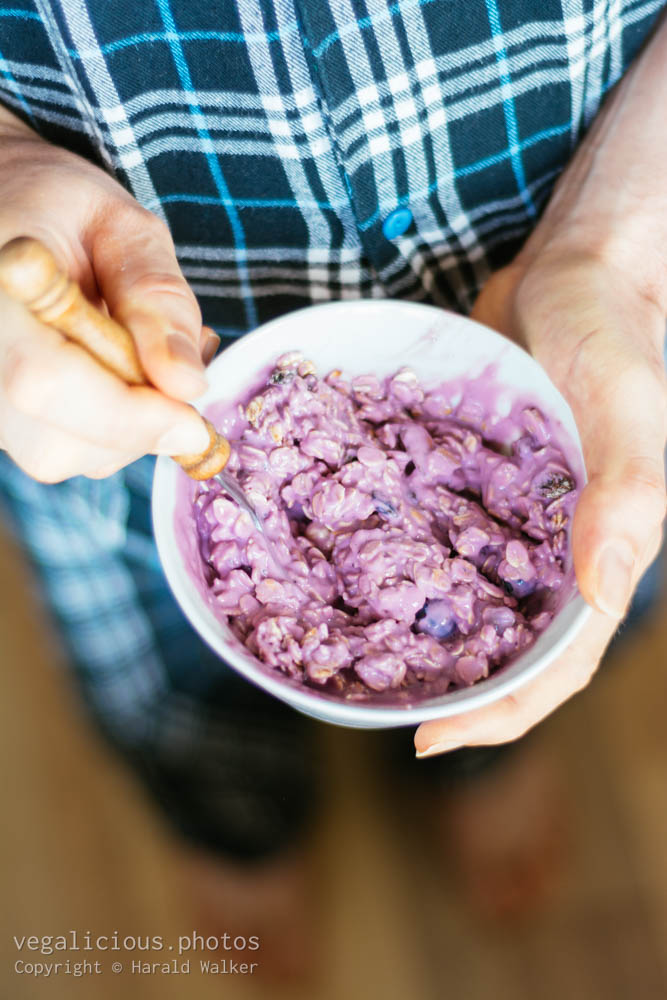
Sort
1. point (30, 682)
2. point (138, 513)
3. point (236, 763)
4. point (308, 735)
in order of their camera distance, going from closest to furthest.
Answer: point (138, 513)
point (236, 763)
point (308, 735)
point (30, 682)

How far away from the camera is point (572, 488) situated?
0.64 meters

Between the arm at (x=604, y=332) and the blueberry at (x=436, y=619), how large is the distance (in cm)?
9

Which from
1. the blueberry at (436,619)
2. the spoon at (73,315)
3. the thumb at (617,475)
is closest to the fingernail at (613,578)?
the thumb at (617,475)

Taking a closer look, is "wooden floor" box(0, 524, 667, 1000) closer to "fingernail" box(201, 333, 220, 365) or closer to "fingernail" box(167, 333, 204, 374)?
"fingernail" box(201, 333, 220, 365)

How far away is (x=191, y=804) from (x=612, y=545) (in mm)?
771

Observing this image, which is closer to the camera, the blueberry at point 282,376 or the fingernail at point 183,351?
the fingernail at point 183,351

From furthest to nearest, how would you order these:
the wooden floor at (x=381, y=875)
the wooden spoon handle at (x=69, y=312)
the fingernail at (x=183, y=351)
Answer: the wooden floor at (x=381, y=875), the fingernail at (x=183, y=351), the wooden spoon handle at (x=69, y=312)

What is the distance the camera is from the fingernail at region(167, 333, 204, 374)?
50 centimetres

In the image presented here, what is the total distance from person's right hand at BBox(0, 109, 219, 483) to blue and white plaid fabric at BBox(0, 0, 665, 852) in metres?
0.07

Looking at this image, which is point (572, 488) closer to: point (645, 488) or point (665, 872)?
point (645, 488)

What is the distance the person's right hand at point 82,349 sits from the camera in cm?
47

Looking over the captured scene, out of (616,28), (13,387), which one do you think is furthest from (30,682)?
(616,28)

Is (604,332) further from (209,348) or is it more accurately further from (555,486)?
(209,348)

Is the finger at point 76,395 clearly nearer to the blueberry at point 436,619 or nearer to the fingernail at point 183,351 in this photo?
the fingernail at point 183,351
